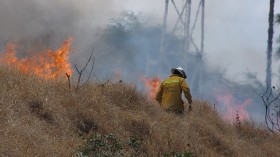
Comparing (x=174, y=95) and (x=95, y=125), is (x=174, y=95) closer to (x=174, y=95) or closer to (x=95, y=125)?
(x=174, y=95)

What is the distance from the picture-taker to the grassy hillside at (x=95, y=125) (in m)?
5.61

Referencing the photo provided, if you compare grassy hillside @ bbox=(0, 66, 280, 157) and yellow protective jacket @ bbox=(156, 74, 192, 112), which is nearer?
grassy hillside @ bbox=(0, 66, 280, 157)

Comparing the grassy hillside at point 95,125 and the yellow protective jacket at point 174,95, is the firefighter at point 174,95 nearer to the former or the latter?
the yellow protective jacket at point 174,95

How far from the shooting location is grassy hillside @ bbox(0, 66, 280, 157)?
5605mm

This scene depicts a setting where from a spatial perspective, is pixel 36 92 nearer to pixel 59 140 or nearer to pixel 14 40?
pixel 59 140

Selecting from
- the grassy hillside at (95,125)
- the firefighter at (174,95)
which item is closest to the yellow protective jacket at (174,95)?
the firefighter at (174,95)

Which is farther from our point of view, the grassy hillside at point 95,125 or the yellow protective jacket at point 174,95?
the yellow protective jacket at point 174,95

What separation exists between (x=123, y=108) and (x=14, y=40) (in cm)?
1860

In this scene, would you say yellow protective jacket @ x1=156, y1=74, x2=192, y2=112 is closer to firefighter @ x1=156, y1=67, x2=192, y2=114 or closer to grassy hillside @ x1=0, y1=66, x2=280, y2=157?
firefighter @ x1=156, y1=67, x2=192, y2=114

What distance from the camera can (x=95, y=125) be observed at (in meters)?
7.05

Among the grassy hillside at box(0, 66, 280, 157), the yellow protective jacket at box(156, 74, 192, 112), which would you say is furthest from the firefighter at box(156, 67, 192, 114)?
the grassy hillside at box(0, 66, 280, 157)

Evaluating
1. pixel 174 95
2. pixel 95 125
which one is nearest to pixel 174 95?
pixel 174 95

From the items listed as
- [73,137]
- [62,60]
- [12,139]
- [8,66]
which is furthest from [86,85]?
[62,60]

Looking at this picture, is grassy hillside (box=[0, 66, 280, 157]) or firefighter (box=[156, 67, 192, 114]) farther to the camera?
firefighter (box=[156, 67, 192, 114])
